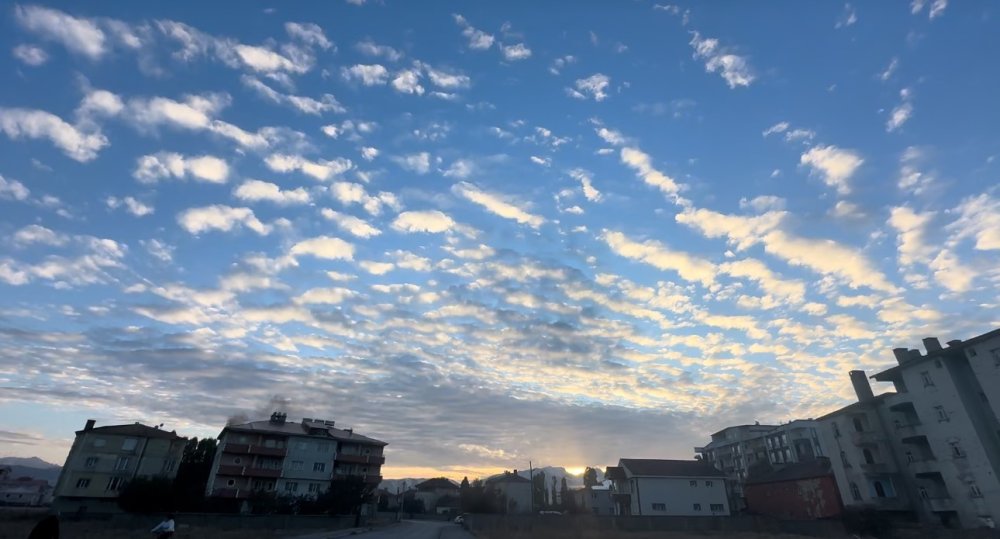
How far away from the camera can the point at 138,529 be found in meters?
42.3

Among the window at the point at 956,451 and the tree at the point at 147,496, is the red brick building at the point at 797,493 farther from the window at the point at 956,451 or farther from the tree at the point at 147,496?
the tree at the point at 147,496

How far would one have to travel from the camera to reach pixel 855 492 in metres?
52.1

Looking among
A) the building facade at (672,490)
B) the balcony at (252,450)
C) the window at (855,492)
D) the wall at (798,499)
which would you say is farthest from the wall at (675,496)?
the balcony at (252,450)

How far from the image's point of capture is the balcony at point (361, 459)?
81.1 m

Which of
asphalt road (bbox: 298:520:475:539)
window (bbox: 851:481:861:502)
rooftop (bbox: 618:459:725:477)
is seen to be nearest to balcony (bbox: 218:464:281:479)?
asphalt road (bbox: 298:520:475:539)

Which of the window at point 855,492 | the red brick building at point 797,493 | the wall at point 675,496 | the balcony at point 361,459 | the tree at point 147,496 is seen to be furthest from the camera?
the balcony at point 361,459

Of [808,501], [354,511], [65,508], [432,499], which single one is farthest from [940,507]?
[432,499]

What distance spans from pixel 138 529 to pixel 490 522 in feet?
113

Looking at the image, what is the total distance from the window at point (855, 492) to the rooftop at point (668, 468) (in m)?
18.9

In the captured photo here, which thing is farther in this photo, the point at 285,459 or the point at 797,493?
the point at 285,459

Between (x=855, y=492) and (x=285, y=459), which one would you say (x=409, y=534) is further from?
(x=855, y=492)

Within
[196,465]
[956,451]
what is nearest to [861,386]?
[956,451]

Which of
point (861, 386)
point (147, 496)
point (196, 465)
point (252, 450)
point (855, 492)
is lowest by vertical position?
point (147, 496)

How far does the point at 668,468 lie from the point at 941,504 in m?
30.6
